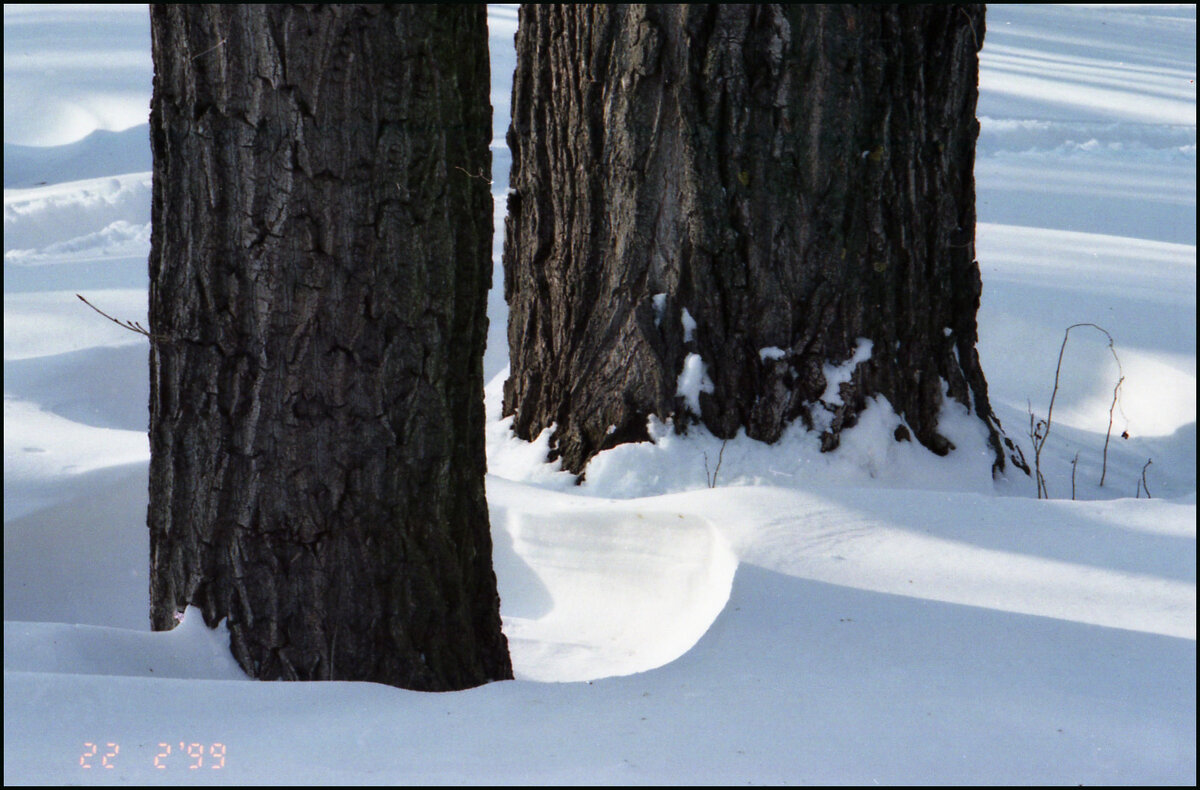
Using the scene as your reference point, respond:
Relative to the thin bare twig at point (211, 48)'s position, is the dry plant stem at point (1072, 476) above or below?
below

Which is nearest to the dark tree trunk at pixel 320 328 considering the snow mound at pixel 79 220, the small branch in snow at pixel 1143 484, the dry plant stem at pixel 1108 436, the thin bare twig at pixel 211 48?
the thin bare twig at pixel 211 48

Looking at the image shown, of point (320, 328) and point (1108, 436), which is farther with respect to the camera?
point (1108, 436)

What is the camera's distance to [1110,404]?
3617mm

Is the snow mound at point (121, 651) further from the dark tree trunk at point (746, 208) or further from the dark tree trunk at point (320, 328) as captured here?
the dark tree trunk at point (746, 208)

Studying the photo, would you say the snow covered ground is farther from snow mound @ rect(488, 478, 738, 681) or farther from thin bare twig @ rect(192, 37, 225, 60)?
thin bare twig @ rect(192, 37, 225, 60)

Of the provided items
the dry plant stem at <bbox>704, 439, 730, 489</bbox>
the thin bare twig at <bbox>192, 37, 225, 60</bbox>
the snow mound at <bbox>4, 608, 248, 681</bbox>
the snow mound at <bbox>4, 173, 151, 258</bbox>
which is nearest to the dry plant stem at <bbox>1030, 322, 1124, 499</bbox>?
the dry plant stem at <bbox>704, 439, 730, 489</bbox>

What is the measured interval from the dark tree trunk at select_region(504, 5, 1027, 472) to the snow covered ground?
161 millimetres

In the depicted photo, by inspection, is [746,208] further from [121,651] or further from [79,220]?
[79,220]

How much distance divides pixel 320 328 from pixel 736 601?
2.47ft

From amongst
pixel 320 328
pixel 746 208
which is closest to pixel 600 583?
pixel 320 328

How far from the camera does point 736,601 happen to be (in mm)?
1644

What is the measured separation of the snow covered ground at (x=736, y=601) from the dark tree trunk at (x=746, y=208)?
0.16 metres

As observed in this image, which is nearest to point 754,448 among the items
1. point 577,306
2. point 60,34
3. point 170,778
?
point 577,306

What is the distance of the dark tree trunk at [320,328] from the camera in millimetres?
1453
